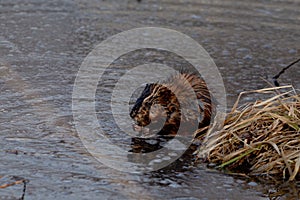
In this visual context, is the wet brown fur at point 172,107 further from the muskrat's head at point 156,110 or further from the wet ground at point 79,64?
the wet ground at point 79,64

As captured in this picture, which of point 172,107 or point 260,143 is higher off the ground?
point 172,107

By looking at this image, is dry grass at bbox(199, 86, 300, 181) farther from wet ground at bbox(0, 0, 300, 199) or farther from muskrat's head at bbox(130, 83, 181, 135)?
muskrat's head at bbox(130, 83, 181, 135)

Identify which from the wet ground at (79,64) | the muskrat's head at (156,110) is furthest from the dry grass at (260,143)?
the muskrat's head at (156,110)

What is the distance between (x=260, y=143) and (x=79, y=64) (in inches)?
120

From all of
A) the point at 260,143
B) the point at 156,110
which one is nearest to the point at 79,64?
the point at 156,110

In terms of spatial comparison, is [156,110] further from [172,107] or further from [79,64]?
[79,64]

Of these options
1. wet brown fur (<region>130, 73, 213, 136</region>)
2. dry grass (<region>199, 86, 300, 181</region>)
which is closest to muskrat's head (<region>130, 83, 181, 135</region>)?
wet brown fur (<region>130, 73, 213, 136</region>)

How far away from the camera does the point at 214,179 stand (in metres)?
4.27

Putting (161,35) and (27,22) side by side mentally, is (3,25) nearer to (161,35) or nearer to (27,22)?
(27,22)

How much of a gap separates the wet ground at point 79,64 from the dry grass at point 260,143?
17 centimetres

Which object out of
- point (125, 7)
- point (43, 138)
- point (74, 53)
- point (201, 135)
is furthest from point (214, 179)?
point (125, 7)

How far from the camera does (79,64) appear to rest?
6.94 metres

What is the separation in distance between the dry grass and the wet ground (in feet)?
0.55

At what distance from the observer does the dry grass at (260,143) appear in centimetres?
435
